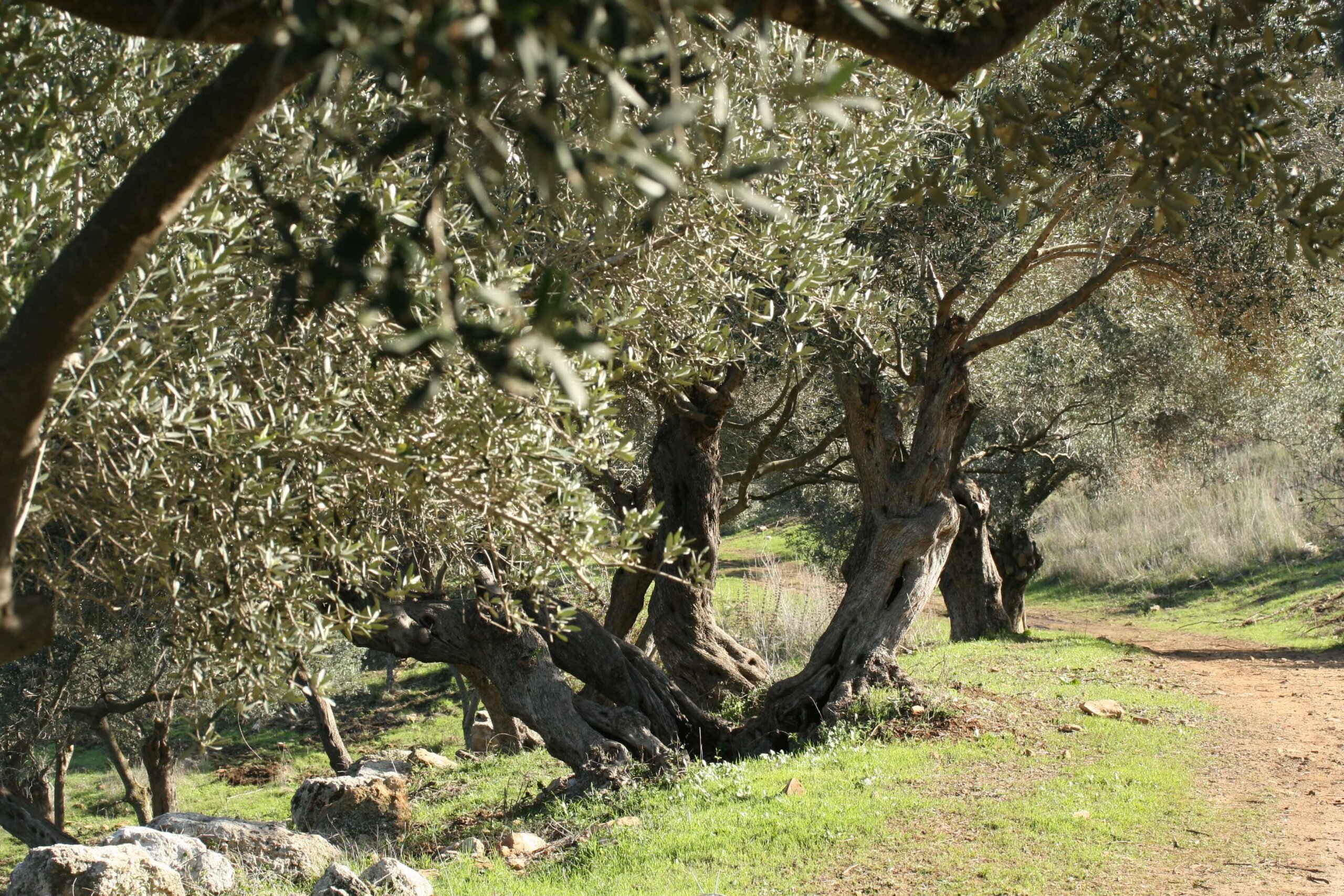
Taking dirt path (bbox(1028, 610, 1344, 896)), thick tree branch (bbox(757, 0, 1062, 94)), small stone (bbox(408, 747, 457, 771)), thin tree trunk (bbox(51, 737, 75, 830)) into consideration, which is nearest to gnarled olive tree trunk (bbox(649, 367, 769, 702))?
small stone (bbox(408, 747, 457, 771))

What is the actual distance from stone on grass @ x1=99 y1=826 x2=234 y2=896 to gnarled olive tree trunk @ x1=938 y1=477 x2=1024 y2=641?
12025 millimetres

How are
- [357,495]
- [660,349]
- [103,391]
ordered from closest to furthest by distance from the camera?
[103,391], [357,495], [660,349]

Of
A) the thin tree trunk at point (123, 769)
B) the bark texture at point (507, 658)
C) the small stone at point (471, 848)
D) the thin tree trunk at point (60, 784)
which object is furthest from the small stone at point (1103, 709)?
the thin tree trunk at point (60, 784)

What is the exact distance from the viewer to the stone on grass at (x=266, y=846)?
7371 millimetres

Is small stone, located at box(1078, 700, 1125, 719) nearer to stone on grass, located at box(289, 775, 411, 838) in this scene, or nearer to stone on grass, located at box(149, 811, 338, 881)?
stone on grass, located at box(289, 775, 411, 838)

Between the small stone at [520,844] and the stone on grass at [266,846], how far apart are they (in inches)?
50.2

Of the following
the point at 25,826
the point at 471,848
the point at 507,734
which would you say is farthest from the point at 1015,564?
the point at 25,826

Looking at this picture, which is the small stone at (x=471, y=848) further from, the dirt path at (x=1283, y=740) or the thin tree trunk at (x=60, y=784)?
the thin tree trunk at (x=60, y=784)

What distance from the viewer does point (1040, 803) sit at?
291 inches

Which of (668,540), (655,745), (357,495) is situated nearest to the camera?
(668,540)

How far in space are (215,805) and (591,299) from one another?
50.2 feet

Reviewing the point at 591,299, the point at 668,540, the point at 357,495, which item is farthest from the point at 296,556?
the point at 591,299

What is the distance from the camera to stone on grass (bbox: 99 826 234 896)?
6625 millimetres

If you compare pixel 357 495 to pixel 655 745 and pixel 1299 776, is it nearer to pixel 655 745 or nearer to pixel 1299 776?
pixel 655 745
